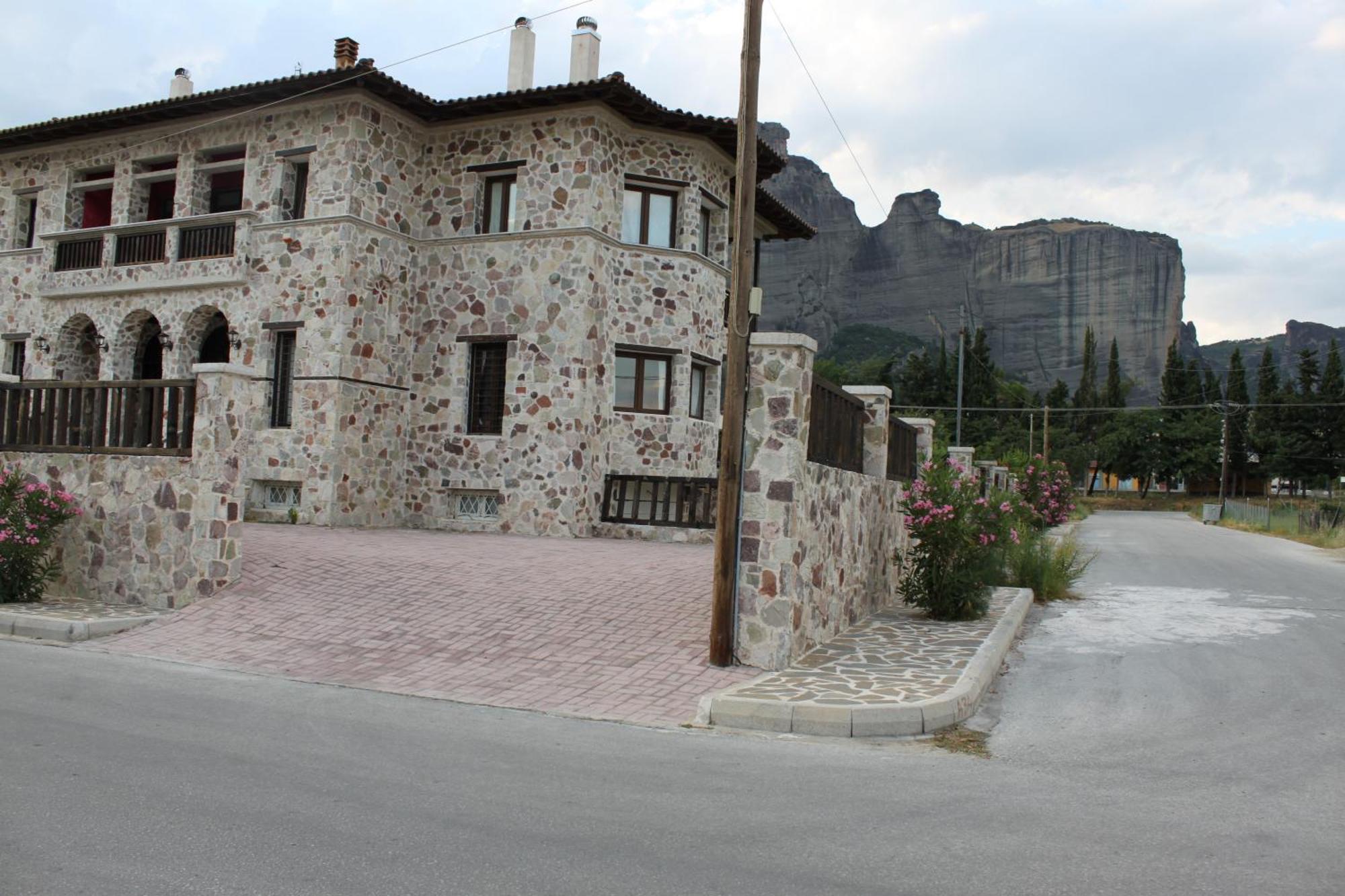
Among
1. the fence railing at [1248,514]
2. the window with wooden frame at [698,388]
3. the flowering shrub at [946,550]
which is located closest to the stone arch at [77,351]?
the window with wooden frame at [698,388]

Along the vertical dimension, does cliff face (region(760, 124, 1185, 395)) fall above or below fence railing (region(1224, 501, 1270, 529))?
above

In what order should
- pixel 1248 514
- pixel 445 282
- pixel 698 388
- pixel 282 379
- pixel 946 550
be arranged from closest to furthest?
pixel 946 550 → pixel 282 379 → pixel 445 282 → pixel 698 388 → pixel 1248 514

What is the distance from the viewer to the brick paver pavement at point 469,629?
7637mm

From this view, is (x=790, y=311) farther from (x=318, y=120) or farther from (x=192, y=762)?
(x=192, y=762)

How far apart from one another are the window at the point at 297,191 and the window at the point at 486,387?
13.9ft

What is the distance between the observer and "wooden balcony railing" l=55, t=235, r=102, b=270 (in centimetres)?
2225

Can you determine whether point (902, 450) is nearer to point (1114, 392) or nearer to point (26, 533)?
point (26, 533)

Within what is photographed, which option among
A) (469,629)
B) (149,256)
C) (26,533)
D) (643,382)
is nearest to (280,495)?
(149,256)

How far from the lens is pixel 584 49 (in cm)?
2141

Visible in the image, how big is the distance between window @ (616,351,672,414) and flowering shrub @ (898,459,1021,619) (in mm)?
9201

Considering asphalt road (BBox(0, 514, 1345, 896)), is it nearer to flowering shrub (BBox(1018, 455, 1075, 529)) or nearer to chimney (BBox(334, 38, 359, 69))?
chimney (BBox(334, 38, 359, 69))

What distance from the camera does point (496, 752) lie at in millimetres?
5699

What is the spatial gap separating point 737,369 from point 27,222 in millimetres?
22383

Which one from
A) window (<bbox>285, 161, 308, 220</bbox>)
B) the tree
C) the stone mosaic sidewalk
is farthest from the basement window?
the tree
